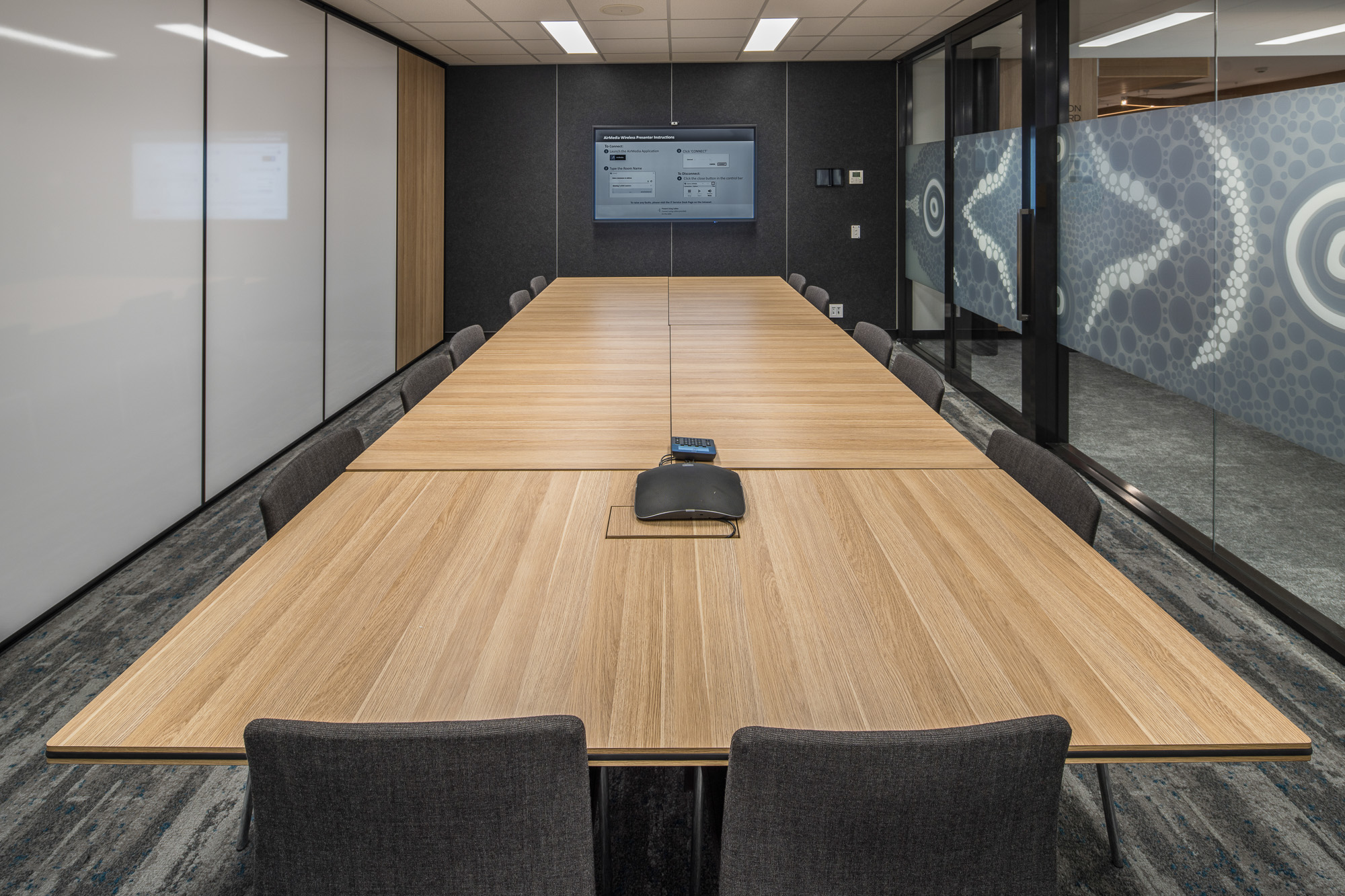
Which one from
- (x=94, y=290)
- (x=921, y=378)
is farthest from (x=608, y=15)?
(x=921, y=378)

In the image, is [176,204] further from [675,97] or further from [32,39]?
[675,97]

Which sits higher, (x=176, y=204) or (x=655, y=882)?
(x=176, y=204)

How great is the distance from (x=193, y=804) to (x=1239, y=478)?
11.2 ft

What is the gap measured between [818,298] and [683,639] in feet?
14.3

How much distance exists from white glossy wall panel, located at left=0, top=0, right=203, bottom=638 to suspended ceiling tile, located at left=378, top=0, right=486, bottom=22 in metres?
1.89

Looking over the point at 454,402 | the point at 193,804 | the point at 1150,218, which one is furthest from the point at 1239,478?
the point at 193,804

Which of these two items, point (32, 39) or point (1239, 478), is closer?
point (32, 39)

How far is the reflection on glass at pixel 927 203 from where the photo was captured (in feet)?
23.1

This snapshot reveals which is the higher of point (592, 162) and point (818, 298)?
point (592, 162)

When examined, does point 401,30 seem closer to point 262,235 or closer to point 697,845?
point 262,235

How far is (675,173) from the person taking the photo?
8242mm

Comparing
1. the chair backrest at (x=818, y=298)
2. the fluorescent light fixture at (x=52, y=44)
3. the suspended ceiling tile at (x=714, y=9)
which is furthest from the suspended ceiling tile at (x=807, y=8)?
the fluorescent light fixture at (x=52, y=44)

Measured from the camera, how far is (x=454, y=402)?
9.41ft

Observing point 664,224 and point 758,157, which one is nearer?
point 758,157
